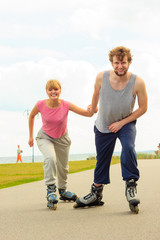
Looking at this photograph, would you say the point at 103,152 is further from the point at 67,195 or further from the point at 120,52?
the point at 120,52

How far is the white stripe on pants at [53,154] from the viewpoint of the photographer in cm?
503

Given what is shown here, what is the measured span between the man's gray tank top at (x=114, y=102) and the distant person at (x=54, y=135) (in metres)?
0.48

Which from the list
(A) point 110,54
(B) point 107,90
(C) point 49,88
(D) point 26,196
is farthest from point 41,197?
(A) point 110,54

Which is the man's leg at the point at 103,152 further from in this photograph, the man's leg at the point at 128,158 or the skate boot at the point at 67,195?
the skate boot at the point at 67,195

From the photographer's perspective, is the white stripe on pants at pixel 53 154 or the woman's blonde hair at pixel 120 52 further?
the white stripe on pants at pixel 53 154

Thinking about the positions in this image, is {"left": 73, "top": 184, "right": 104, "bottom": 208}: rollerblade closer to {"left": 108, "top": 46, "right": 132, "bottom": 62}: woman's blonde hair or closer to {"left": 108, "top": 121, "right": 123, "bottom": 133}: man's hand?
{"left": 108, "top": 121, "right": 123, "bottom": 133}: man's hand

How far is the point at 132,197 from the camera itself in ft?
14.4

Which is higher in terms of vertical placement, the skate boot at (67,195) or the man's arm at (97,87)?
the man's arm at (97,87)

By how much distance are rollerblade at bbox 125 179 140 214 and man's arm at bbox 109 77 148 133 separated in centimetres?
71

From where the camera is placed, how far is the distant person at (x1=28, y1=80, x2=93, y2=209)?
16.6 ft

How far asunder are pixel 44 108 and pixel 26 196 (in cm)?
179

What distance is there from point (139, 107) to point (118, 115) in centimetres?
28

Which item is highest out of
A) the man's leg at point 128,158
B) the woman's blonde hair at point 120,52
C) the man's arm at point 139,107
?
the woman's blonde hair at point 120,52

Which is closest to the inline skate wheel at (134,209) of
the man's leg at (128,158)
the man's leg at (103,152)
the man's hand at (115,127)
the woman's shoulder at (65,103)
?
the man's leg at (128,158)
